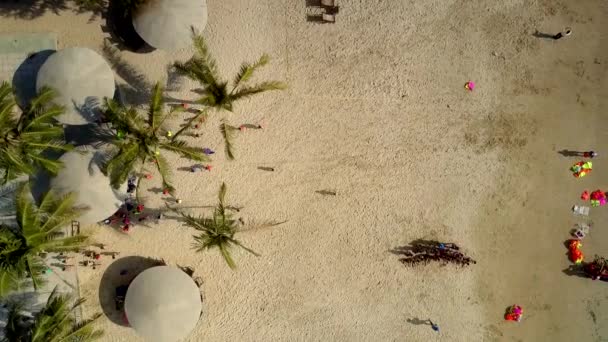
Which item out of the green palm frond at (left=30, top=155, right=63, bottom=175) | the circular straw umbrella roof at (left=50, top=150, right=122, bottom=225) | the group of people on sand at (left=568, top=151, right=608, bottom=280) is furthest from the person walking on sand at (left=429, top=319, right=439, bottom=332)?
the green palm frond at (left=30, top=155, right=63, bottom=175)

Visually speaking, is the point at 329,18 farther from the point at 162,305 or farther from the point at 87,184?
the point at 162,305

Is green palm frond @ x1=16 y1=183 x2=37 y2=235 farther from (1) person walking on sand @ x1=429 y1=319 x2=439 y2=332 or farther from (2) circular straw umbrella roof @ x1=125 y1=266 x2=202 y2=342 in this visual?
(1) person walking on sand @ x1=429 y1=319 x2=439 y2=332

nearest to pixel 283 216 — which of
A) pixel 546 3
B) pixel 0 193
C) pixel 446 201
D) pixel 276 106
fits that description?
pixel 276 106

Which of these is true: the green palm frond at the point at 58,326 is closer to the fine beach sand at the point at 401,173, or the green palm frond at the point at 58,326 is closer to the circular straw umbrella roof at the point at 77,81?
the fine beach sand at the point at 401,173

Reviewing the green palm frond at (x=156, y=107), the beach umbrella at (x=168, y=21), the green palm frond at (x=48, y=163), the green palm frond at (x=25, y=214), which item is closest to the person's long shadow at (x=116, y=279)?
the green palm frond at (x=25, y=214)

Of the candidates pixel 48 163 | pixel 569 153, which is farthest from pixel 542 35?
pixel 48 163

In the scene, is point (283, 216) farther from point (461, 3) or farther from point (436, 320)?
point (461, 3)
